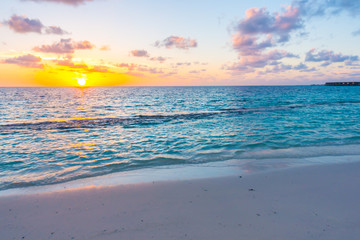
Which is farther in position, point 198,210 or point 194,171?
point 194,171

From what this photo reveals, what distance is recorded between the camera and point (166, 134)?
1731 cm

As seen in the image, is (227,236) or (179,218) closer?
(227,236)

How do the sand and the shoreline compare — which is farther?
the shoreline

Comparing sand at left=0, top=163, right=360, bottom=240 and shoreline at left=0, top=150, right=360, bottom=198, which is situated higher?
sand at left=0, top=163, right=360, bottom=240

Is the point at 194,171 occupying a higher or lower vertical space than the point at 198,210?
lower

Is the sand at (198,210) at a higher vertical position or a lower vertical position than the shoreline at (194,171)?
higher

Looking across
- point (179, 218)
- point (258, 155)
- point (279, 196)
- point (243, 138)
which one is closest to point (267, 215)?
point (279, 196)

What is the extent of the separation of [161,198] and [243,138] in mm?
10584

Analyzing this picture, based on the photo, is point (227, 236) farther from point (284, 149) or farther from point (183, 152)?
point (284, 149)

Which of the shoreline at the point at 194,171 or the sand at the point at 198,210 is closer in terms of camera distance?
the sand at the point at 198,210

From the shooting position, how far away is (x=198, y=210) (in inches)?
221

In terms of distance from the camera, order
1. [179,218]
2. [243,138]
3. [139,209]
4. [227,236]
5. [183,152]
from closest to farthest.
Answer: [227,236] < [179,218] < [139,209] < [183,152] < [243,138]

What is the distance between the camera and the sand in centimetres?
470

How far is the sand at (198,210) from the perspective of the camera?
470 centimetres
